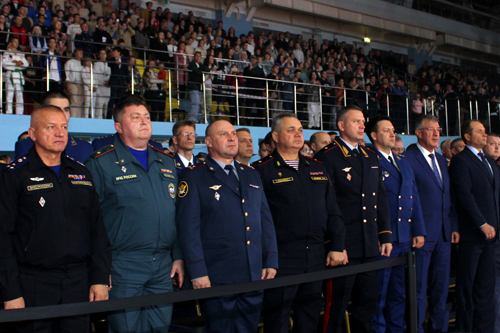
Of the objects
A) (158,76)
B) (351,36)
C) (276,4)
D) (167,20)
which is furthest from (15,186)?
(351,36)

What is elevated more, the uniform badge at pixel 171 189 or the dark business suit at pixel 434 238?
the uniform badge at pixel 171 189

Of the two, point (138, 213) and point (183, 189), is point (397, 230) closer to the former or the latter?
point (183, 189)

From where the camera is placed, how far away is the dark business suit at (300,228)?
9.66 feet

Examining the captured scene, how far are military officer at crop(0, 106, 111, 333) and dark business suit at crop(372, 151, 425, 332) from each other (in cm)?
203

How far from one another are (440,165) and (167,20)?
26.2 feet

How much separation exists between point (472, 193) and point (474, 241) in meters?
0.41

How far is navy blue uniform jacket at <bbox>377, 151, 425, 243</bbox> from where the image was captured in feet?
12.3

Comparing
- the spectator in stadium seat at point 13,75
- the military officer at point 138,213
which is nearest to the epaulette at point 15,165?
the military officer at point 138,213

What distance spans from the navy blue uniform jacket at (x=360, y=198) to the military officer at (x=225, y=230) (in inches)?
27.8

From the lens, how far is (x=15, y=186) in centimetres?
228

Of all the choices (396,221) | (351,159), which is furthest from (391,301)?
(351,159)

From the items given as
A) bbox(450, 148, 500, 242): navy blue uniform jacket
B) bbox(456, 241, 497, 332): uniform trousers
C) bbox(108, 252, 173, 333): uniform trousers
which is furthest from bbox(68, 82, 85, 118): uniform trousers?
bbox(456, 241, 497, 332): uniform trousers

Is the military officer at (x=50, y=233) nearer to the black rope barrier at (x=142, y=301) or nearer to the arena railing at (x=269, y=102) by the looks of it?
the black rope barrier at (x=142, y=301)

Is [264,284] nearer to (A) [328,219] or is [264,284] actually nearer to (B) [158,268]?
(B) [158,268]
